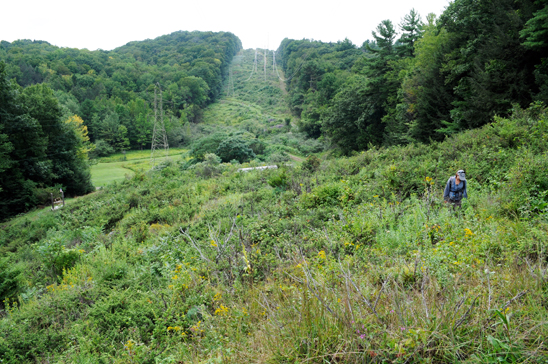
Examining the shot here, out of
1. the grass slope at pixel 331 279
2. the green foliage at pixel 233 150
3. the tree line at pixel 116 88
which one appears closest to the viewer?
the grass slope at pixel 331 279

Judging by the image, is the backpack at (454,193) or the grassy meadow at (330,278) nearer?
the grassy meadow at (330,278)

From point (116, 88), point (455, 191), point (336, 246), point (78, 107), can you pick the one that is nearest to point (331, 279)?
point (336, 246)

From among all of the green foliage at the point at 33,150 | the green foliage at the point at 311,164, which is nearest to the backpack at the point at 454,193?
the green foliage at the point at 311,164

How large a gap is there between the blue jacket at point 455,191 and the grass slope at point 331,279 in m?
0.21

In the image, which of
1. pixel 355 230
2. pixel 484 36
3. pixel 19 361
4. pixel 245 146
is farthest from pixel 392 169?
pixel 245 146

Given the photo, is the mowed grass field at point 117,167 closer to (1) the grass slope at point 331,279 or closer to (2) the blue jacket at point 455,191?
(1) the grass slope at point 331,279

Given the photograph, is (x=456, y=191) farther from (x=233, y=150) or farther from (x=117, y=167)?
(x=117, y=167)

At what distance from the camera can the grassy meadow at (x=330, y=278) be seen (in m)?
2.15

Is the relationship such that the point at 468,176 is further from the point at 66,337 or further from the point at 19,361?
the point at 19,361

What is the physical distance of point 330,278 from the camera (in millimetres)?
3266

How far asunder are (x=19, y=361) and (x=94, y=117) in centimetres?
6884

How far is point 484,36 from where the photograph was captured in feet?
51.7

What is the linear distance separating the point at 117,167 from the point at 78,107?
2817cm

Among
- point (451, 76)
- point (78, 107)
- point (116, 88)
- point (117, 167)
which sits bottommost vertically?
point (117, 167)
